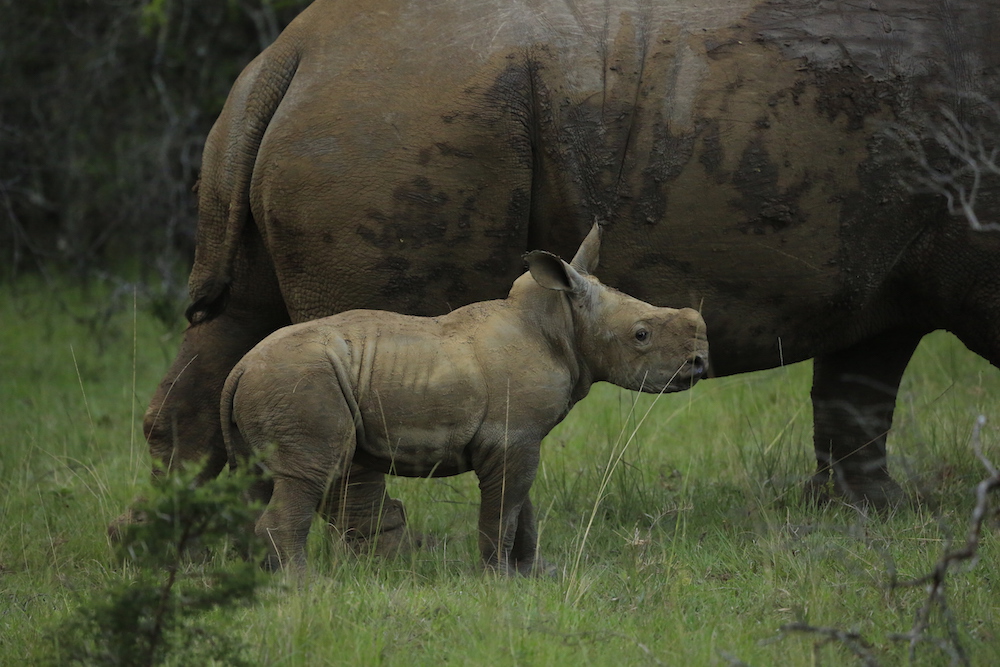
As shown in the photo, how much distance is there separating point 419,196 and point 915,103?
1819mm

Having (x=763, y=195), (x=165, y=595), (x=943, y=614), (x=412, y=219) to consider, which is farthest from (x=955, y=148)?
(x=165, y=595)

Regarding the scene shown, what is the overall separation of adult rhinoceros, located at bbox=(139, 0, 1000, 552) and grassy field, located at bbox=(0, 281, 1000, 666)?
0.76 metres

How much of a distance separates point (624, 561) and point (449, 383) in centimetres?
97

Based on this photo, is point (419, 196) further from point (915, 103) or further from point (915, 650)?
point (915, 650)

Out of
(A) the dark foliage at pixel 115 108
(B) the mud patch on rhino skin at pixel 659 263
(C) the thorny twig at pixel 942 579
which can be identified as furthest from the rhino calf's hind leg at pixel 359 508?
(A) the dark foliage at pixel 115 108

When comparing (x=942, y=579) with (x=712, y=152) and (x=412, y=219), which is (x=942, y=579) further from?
(x=412, y=219)

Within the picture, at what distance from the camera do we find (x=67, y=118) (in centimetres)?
1141

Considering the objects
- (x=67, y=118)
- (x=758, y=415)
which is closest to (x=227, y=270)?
(x=758, y=415)

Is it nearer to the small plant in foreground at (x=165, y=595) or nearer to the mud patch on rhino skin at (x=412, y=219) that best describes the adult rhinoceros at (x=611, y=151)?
the mud patch on rhino skin at (x=412, y=219)

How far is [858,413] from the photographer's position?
561 cm

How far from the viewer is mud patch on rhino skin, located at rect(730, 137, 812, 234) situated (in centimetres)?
458

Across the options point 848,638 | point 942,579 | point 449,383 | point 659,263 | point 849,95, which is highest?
point 849,95

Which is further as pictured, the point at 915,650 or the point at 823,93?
the point at 823,93

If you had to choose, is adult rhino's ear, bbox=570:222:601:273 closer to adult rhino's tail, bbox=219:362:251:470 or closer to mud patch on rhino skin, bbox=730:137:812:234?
mud patch on rhino skin, bbox=730:137:812:234
